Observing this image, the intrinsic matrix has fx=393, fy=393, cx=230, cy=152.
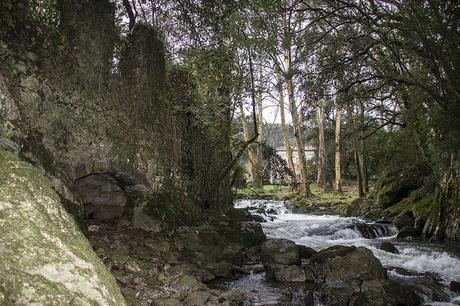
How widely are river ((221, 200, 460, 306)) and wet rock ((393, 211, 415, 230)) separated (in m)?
0.38

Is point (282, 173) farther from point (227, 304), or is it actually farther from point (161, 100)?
point (227, 304)

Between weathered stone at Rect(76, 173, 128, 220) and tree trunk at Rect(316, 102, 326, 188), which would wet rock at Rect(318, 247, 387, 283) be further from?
tree trunk at Rect(316, 102, 326, 188)

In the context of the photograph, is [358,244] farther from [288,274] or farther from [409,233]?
[288,274]

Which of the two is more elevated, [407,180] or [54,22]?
[54,22]

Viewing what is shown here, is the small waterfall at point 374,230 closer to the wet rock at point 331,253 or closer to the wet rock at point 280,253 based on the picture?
the wet rock at point 331,253

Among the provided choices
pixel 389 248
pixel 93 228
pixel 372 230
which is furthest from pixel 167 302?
pixel 372 230

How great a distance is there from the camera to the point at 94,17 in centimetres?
709

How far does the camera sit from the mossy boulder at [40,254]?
5.51 ft

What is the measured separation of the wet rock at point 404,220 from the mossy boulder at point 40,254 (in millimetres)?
12844

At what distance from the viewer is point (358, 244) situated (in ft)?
37.1

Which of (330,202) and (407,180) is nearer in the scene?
(407,180)

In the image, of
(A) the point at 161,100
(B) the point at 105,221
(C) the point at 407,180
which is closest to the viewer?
(B) the point at 105,221

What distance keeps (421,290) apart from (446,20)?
4.75m

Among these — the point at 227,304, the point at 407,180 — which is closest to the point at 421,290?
the point at 227,304
